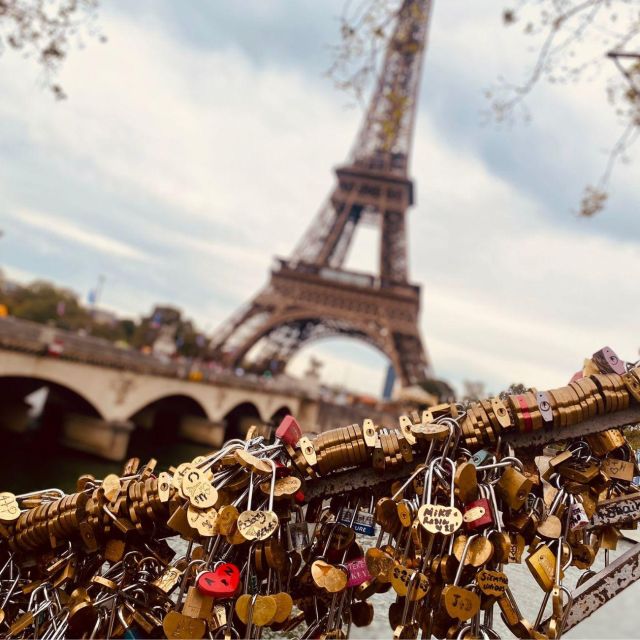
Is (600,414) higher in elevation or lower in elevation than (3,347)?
lower

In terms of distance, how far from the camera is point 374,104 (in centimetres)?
4000

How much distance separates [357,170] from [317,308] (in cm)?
1149

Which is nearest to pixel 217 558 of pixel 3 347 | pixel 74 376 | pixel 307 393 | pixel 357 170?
pixel 3 347

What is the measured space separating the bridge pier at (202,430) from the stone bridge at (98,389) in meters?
0.05

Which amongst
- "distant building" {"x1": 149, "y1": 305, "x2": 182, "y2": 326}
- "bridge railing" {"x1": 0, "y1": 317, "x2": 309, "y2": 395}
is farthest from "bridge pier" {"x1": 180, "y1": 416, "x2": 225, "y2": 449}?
"distant building" {"x1": 149, "y1": 305, "x2": 182, "y2": 326}

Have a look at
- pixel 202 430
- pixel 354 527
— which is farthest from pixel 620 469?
pixel 202 430

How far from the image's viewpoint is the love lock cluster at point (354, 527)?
144 cm

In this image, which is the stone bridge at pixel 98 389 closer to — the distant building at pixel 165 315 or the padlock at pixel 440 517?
the padlock at pixel 440 517

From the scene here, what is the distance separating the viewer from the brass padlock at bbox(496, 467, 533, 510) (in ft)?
4.73

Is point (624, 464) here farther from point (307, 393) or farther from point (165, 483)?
point (307, 393)

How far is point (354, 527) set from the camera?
5.28 ft

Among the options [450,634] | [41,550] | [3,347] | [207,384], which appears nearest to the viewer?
[450,634]

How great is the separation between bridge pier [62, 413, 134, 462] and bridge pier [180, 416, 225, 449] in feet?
28.3

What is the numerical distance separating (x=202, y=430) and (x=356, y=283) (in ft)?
54.6
